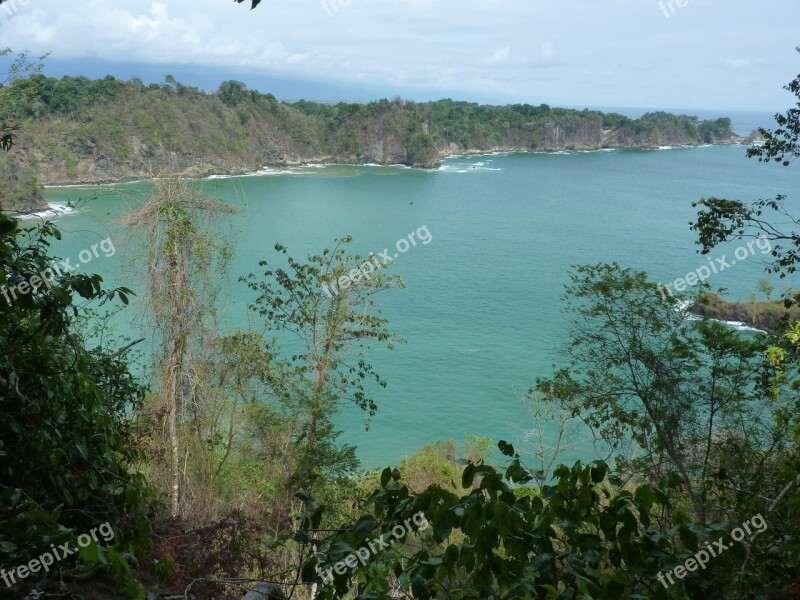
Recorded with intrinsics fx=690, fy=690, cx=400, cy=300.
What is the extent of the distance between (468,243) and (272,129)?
29.3 meters

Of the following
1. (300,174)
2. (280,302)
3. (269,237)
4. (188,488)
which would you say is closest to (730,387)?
(280,302)

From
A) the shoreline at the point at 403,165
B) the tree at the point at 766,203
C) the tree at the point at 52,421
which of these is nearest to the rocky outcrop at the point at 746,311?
the tree at the point at 766,203

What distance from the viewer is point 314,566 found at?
123 cm

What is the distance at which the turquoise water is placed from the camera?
14.2m

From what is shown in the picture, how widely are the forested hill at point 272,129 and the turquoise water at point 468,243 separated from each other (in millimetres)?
2828

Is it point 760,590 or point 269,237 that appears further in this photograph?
point 269,237

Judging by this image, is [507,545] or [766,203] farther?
[766,203]

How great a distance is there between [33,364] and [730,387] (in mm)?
6143

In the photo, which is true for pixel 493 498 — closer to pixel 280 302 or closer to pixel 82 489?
pixel 82 489

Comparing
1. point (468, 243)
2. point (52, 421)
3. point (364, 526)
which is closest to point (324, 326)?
point (52, 421)

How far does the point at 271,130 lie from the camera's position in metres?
51.9

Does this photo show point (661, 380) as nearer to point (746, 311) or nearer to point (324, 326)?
point (324, 326)

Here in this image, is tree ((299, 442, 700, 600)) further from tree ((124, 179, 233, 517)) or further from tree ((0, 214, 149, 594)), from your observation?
tree ((124, 179, 233, 517))

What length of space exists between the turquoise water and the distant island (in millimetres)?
2596
